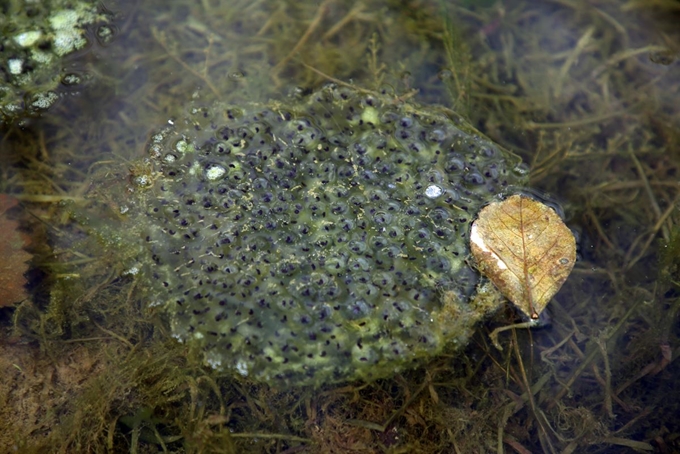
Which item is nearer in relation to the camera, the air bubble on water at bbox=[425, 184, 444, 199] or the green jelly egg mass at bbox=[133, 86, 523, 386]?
the green jelly egg mass at bbox=[133, 86, 523, 386]

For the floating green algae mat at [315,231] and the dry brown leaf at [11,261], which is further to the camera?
the dry brown leaf at [11,261]

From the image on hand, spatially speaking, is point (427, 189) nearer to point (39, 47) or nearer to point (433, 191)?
point (433, 191)

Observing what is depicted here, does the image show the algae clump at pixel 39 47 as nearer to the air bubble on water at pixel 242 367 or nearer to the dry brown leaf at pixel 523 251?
the air bubble on water at pixel 242 367

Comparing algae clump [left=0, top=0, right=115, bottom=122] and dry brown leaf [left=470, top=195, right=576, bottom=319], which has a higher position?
algae clump [left=0, top=0, right=115, bottom=122]

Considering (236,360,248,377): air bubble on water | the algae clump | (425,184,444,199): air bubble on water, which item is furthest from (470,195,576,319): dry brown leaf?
the algae clump

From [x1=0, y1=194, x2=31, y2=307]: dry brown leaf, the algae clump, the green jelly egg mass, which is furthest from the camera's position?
the algae clump

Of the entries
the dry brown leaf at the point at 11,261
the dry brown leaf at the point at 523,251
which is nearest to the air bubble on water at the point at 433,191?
the dry brown leaf at the point at 523,251

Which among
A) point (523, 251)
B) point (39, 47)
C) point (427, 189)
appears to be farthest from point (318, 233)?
point (39, 47)

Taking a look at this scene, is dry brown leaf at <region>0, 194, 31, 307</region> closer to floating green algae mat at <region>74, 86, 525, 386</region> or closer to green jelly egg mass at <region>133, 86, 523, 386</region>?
floating green algae mat at <region>74, 86, 525, 386</region>
